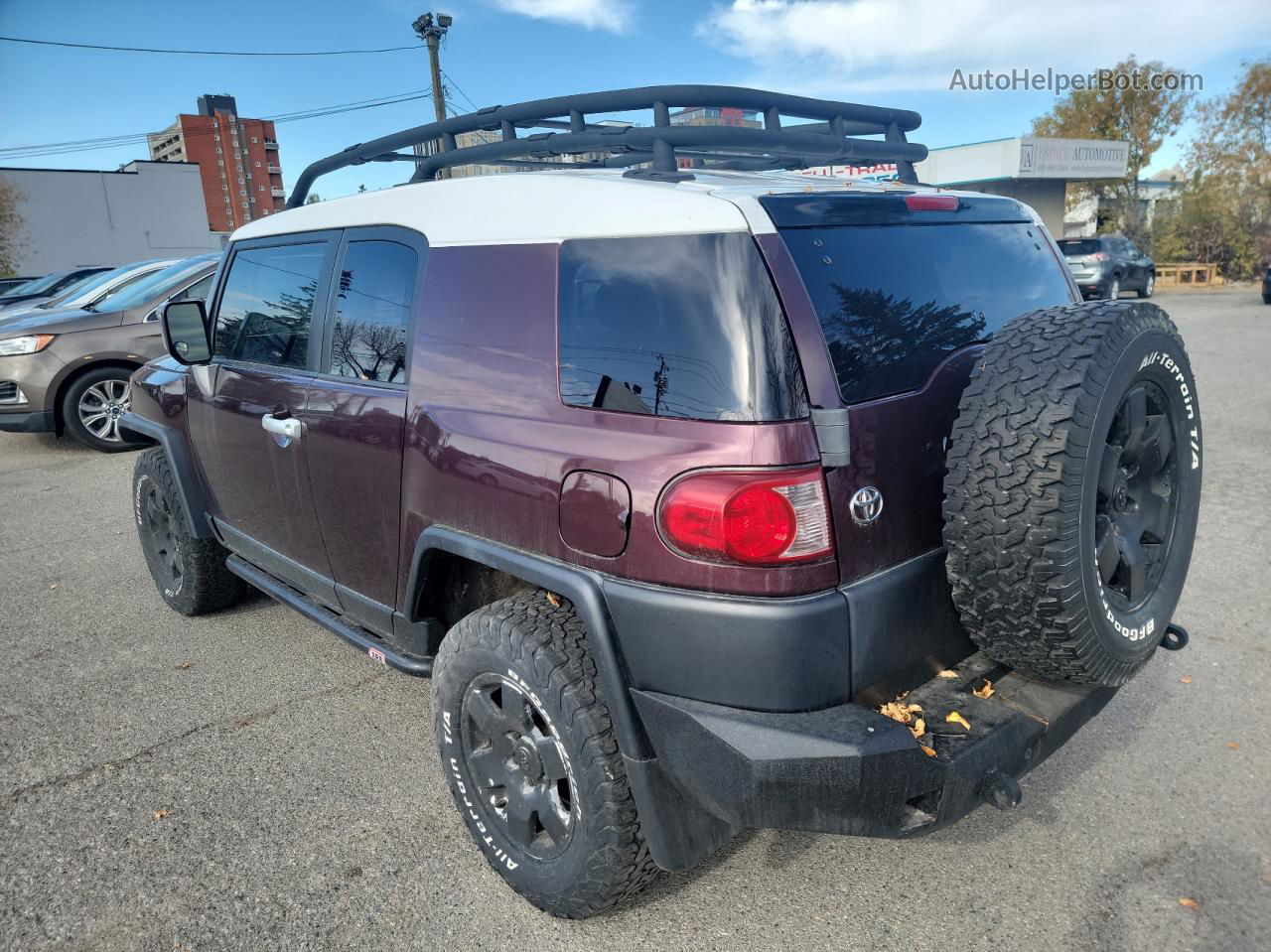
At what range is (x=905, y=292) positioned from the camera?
2248 mm

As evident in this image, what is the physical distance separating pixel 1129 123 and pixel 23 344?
136ft

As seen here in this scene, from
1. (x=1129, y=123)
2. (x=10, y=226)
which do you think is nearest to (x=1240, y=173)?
(x=1129, y=123)

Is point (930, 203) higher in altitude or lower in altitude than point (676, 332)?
higher

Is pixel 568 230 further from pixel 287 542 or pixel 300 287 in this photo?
pixel 287 542

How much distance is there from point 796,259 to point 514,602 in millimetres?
1122

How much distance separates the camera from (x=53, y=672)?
3.87 metres

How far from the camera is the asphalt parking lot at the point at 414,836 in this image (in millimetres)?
2291

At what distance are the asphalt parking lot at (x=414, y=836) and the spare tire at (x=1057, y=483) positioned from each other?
2.13 ft

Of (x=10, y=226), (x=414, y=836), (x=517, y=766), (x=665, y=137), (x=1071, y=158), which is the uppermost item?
(x=10, y=226)

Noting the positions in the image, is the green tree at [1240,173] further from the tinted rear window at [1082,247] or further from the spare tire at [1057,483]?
the spare tire at [1057,483]

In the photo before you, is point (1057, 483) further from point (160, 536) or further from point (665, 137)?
point (160, 536)

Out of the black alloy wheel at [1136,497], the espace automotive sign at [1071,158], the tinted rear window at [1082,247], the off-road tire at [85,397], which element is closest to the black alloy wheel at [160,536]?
the black alloy wheel at [1136,497]

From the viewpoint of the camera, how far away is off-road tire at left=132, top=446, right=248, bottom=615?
4180mm

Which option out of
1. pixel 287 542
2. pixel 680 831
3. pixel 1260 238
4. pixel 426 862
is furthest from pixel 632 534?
pixel 1260 238
